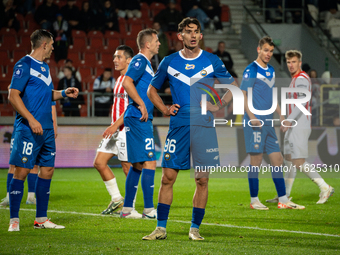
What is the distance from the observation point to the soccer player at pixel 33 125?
5121 mm

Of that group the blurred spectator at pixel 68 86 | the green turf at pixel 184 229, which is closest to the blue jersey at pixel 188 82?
the green turf at pixel 184 229

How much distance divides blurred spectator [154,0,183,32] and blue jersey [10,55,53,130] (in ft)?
41.6

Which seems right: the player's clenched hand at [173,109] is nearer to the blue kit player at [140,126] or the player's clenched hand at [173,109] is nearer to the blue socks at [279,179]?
the blue kit player at [140,126]

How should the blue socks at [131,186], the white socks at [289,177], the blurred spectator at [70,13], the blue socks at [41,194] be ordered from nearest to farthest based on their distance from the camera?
the blue socks at [41,194] < the blue socks at [131,186] < the white socks at [289,177] < the blurred spectator at [70,13]

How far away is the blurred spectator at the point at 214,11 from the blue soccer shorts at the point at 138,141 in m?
13.6

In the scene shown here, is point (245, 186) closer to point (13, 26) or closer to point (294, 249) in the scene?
point (294, 249)

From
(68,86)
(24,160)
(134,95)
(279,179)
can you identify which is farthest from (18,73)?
(68,86)

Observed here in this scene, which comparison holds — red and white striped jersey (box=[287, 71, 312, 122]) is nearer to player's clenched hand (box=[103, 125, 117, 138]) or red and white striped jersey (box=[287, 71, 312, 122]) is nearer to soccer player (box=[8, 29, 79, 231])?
player's clenched hand (box=[103, 125, 117, 138])

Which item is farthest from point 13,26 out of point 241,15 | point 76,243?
point 76,243

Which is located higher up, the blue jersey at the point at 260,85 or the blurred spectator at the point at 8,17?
the blurred spectator at the point at 8,17

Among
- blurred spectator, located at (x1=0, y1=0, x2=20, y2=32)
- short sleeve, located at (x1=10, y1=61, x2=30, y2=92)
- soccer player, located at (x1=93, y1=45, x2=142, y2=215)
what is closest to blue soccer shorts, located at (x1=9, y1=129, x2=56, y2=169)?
short sleeve, located at (x1=10, y1=61, x2=30, y2=92)

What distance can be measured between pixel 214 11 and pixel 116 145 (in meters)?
13.1

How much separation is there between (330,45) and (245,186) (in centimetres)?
1129

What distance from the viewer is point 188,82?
4.66 meters
